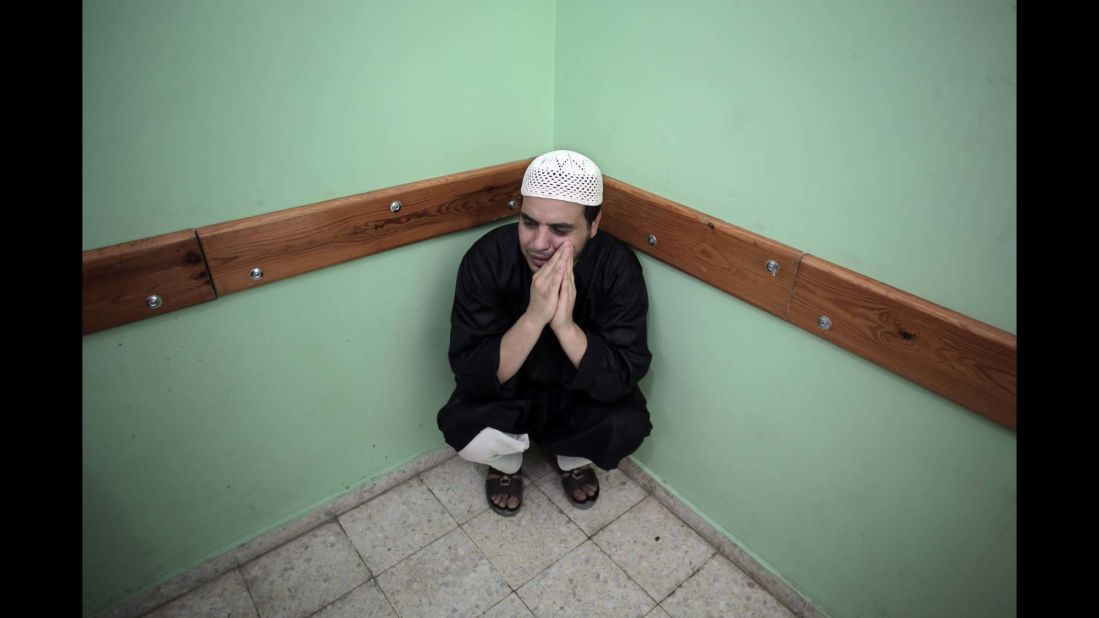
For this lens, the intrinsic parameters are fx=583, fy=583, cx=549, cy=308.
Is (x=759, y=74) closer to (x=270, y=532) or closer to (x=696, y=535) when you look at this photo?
(x=696, y=535)

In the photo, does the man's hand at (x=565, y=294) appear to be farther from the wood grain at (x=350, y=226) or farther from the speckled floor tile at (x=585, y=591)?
the speckled floor tile at (x=585, y=591)

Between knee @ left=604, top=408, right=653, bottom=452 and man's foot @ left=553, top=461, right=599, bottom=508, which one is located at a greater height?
knee @ left=604, top=408, right=653, bottom=452

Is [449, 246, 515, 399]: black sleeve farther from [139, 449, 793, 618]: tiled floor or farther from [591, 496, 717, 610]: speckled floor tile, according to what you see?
[591, 496, 717, 610]: speckled floor tile

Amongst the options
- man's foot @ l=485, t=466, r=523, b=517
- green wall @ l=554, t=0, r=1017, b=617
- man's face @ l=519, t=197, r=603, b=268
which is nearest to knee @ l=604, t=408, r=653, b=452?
green wall @ l=554, t=0, r=1017, b=617

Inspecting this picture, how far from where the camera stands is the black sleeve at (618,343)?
1935 mm

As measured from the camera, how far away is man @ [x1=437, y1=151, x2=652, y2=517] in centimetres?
182

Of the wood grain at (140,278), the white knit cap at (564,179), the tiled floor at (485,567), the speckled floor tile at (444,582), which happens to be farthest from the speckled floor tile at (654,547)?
the wood grain at (140,278)

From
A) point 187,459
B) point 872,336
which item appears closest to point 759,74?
point 872,336

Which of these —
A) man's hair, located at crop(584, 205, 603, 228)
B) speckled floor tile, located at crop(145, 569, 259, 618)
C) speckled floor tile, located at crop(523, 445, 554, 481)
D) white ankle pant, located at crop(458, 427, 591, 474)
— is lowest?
speckled floor tile, located at crop(145, 569, 259, 618)

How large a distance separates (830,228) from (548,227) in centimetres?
79

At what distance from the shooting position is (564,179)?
1756 millimetres

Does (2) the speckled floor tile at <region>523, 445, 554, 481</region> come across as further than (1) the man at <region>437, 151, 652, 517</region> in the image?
Yes

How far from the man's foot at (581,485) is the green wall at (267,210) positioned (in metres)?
0.66

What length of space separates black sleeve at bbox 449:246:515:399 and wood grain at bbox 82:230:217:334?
75cm
